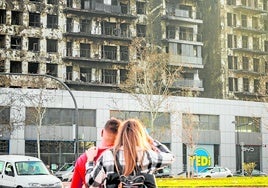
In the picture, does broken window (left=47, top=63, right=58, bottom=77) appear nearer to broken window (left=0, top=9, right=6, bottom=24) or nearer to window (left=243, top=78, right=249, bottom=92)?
broken window (left=0, top=9, right=6, bottom=24)

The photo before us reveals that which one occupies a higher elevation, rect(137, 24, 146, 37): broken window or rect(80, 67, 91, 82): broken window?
rect(137, 24, 146, 37): broken window

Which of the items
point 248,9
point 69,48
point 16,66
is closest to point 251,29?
point 248,9

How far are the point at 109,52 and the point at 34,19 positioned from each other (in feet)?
28.4

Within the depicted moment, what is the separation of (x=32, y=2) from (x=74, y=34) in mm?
5272

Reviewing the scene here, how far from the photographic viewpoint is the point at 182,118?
54312mm

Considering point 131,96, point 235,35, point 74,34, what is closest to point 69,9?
point 74,34

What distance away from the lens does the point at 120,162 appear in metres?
4.45

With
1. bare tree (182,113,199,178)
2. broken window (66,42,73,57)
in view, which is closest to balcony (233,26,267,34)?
bare tree (182,113,199,178)

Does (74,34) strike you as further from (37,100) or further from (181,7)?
(181,7)

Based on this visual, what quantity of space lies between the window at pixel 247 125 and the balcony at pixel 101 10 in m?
16.0

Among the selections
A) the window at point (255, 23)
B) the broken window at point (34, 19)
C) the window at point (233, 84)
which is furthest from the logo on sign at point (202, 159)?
the window at point (255, 23)

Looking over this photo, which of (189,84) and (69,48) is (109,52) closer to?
(69,48)

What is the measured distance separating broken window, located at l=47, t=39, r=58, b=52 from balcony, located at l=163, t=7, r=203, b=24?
13.4 m

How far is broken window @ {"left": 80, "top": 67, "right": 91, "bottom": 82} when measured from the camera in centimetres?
5803
